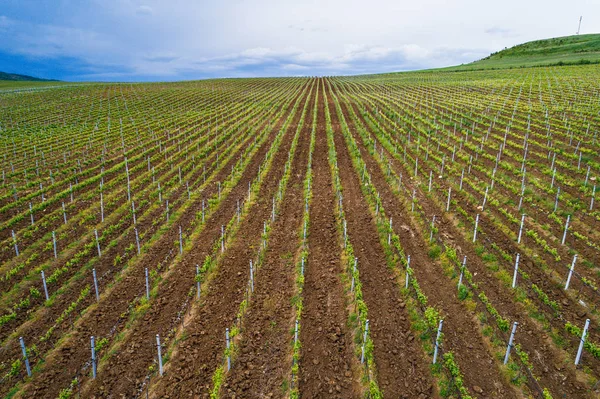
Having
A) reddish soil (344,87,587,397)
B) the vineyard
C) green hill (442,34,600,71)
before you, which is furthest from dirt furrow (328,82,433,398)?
green hill (442,34,600,71)

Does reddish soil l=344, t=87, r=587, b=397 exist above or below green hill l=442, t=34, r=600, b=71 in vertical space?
below

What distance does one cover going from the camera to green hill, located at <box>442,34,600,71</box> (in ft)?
307

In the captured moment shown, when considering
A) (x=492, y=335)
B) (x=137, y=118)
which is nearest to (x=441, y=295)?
(x=492, y=335)

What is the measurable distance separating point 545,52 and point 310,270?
13614cm

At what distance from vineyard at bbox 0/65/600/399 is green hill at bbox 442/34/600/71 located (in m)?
83.6

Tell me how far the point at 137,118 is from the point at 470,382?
1928 inches

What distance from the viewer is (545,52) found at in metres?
112

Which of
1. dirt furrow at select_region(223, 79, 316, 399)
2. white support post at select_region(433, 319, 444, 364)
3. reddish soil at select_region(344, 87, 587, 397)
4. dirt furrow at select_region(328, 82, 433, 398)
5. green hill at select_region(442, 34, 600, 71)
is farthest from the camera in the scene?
green hill at select_region(442, 34, 600, 71)

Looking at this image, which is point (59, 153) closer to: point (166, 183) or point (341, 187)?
point (166, 183)

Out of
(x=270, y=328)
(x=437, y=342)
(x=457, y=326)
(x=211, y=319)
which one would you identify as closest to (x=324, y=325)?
(x=270, y=328)

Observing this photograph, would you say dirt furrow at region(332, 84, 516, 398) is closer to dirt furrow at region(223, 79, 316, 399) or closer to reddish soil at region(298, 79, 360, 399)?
reddish soil at region(298, 79, 360, 399)

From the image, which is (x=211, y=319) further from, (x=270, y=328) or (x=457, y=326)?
(x=457, y=326)

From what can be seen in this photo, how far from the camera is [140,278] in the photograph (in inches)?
503

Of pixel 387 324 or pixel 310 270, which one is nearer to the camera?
pixel 387 324
